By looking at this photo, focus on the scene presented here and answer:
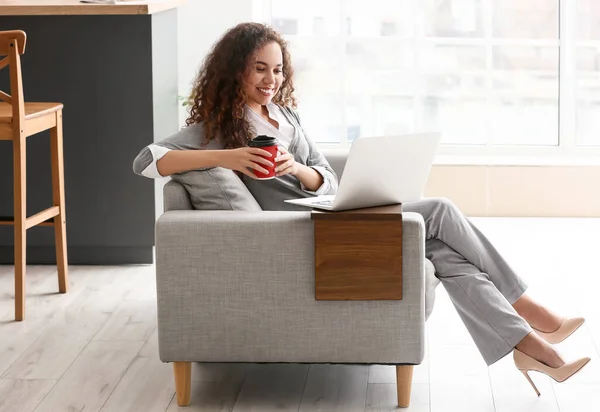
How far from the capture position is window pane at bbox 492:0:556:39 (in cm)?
582

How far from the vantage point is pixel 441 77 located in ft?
19.5

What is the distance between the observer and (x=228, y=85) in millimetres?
3143

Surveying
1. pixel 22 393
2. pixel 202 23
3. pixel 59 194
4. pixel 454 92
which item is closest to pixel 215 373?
pixel 22 393

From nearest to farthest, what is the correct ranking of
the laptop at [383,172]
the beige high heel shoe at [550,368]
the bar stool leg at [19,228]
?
the laptop at [383,172] → the beige high heel shoe at [550,368] → the bar stool leg at [19,228]

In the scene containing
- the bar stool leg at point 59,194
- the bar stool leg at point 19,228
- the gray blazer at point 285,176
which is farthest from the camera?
the bar stool leg at point 59,194

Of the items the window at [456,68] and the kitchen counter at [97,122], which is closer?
the kitchen counter at [97,122]

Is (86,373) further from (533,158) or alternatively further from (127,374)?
(533,158)

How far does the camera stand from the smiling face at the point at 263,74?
124 inches

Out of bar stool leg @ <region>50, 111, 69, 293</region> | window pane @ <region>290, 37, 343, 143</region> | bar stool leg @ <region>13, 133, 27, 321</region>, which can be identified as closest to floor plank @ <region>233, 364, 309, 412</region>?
bar stool leg @ <region>13, 133, 27, 321</region>

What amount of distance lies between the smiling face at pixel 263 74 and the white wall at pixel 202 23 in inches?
100

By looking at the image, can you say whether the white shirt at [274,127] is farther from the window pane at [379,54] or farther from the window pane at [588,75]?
the window pane at [588,75]

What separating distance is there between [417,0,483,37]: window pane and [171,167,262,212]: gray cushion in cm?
314

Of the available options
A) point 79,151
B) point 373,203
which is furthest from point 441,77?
point 373,203

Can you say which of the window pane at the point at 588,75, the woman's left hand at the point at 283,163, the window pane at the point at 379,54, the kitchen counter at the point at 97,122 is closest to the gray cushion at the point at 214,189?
the woman's left hand at the point at 283,163
